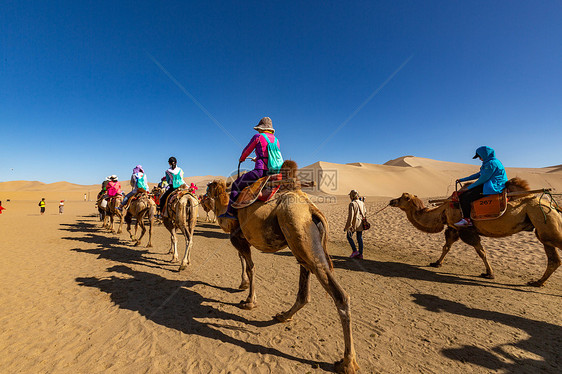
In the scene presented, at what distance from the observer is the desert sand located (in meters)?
3.27

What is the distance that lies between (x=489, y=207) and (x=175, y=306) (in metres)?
8.16

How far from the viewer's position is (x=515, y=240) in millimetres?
10281

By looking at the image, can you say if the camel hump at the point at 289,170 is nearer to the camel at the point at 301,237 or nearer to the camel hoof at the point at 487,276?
the camel at the point at 301,237

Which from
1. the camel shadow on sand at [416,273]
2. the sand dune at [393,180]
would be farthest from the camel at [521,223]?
the sand dune at [393,180]

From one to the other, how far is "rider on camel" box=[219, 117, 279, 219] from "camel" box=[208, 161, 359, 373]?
47 cm

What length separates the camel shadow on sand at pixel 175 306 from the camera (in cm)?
384

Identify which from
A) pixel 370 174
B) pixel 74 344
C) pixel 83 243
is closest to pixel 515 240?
pixel 74 344

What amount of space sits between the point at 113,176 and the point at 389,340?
55.3 feet

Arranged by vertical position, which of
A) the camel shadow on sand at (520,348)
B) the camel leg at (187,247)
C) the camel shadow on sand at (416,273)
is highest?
Result: the camel leg at (187,247)

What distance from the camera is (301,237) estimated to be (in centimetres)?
324

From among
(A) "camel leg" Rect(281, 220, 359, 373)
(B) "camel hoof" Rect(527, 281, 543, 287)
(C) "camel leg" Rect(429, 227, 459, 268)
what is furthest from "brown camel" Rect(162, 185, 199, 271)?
(B) "camel hoof" Rect(527, 281, 543, 287)

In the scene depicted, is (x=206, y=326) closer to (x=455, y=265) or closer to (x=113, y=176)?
(x=455, y=265)

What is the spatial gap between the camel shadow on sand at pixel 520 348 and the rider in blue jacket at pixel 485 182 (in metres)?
3.00

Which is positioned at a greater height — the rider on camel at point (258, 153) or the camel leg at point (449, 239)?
the rider on camel at point (258, 153)
